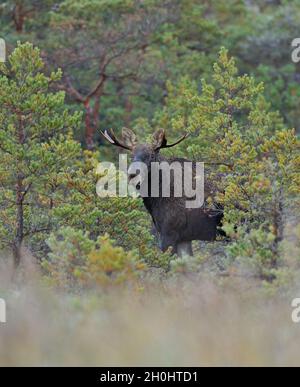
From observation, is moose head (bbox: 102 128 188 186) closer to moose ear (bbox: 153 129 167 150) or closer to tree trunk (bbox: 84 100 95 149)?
moose ear (bbox: 153 129 167 150)

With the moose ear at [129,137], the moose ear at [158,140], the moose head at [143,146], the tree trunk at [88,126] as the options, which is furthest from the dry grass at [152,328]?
the tree trunk at [88,126]

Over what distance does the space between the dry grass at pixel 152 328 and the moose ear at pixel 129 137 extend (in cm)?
367

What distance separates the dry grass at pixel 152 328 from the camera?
23.5 ft

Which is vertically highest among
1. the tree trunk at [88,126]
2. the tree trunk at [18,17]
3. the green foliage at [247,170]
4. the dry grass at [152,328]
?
the tree trunk at [18,17]

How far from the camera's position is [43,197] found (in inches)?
508

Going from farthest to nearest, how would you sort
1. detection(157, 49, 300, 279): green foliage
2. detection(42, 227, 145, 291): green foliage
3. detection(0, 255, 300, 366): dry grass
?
detection(157, 49, 300, 279): green foliage < detection(42, 227, 145, 291): green foliage < detection(0, 255, 300, 366): dry grass

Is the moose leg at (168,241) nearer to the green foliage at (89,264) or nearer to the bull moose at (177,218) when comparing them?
the bull moose at (177,218)

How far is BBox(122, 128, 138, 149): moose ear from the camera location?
12.7 metres

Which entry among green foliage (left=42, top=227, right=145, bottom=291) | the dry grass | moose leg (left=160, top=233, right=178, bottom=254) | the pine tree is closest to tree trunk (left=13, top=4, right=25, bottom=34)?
the pine tree

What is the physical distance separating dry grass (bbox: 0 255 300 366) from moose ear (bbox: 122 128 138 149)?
144 inches

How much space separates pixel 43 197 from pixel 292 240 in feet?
14.4

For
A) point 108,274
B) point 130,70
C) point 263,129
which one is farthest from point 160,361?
point 130,70

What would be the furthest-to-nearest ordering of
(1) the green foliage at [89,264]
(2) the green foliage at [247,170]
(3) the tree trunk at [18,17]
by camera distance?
(3) the tree trunk at [18,17] < (2) the green foliage at [247,170] < (1) the green foliage at [89,264]
